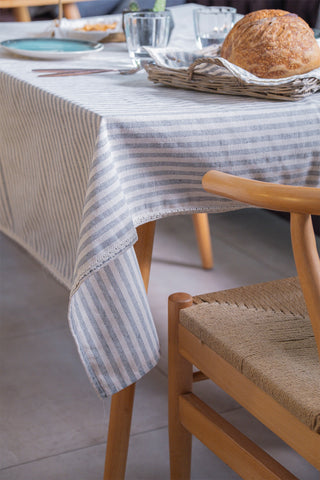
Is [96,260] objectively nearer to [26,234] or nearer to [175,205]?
[175,205]

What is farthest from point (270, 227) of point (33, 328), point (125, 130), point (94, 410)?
point (125, 130)

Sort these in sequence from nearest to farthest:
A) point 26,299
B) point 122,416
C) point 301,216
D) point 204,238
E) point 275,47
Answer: point 301,216 → point 275,47 → point 122,416 → point 26,299 → point 204,238

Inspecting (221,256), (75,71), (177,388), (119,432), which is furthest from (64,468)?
(221,256)

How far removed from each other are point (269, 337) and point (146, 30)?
704mm

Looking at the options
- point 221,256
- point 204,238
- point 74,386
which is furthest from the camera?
point 221,256

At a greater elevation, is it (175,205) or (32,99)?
(32,99)

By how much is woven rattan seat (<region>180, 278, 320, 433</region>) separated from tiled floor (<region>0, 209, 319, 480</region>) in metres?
0.45

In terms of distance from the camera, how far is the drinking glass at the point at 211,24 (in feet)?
4.59

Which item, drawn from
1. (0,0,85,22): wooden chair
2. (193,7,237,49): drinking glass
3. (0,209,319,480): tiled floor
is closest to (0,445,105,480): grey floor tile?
(0,209,319,480): tiled floor

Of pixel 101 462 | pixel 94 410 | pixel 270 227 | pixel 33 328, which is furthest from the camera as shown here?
pixel 270 227

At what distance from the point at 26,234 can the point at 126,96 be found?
31 centimetres

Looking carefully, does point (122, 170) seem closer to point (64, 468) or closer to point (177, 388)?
point (177, 388)

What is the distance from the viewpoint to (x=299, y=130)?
1046mm

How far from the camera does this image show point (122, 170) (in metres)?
0.97
